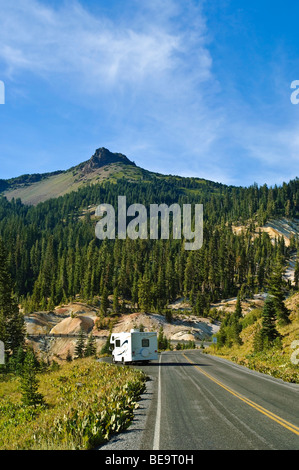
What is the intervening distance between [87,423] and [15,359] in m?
42.0

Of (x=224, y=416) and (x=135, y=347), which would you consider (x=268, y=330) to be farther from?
(x=224, y=416)

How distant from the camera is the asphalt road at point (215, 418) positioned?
8172 millimetres

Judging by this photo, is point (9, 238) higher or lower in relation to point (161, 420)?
higher

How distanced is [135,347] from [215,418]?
19668 millimetres

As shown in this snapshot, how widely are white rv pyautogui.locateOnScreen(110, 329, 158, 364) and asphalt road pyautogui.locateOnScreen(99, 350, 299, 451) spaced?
11488mm

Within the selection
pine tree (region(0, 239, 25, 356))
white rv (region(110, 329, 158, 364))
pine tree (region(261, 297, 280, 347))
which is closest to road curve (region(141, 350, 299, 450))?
white rv (region(110, 329, 158, 364))

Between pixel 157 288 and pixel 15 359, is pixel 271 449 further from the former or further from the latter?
pixel 157 288

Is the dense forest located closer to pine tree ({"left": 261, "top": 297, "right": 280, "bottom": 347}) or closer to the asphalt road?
pine tree ({"left": 261, "top": 297, "right": 280, "bottom": 347})

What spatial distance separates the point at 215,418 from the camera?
1064 centimetres

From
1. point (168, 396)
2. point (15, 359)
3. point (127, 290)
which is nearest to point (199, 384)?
point (168, 396)

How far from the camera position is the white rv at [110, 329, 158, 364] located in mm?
29391

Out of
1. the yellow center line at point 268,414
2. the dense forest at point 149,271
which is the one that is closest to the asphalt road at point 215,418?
the yellow center line at point 268,414

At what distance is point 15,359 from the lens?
45.4 metres

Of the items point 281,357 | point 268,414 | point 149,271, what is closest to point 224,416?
point 268,414
